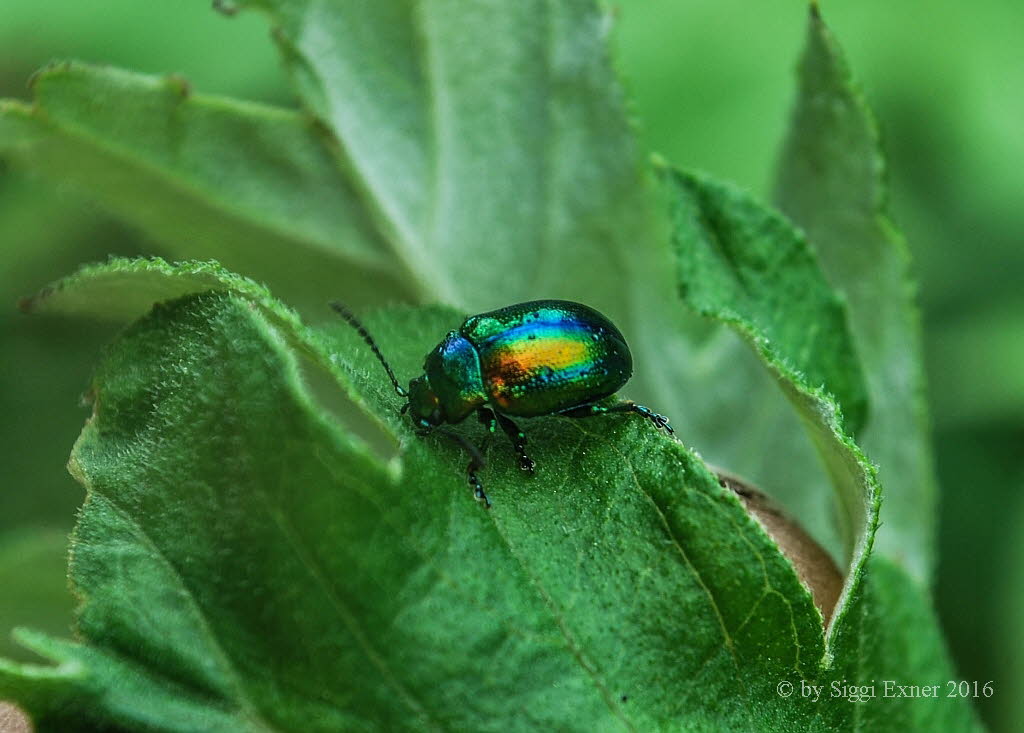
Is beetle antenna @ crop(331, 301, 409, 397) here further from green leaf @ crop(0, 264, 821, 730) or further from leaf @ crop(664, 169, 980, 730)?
leaf @ crop(664, 169, 980, 730)

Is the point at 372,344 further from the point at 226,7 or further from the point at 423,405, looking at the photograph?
the point at 226,7

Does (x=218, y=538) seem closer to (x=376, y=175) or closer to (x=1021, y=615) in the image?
(x=376, y=175)

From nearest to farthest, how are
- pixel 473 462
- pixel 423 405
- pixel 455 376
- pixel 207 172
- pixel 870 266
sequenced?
pixel 473 462, pixel 423 405, pixel 455 376, pixel 870 266, pixel 207 172

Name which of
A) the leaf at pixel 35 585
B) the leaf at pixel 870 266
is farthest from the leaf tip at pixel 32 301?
the leaf at pixel 870 266

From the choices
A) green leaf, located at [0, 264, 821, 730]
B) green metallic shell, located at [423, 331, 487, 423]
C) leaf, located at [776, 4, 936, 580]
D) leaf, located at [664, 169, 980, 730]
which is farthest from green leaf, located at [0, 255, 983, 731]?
leaf, located at [776, 4, 936, 580]

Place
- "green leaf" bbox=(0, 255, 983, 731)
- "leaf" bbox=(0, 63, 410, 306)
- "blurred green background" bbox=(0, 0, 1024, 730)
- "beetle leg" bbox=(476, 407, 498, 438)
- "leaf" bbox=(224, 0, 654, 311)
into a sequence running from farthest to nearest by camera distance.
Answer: "blurred green background" bbox=(0, 0, 1024, 730) < "leaf" bbox=(224, 0, 654, 311) < "leaf" bbox=(0, 63, 410, 306) < "beetle leg" bbox=(476, 407, 498, 438) < "green leaf" bbox=(0, 255, 983, 731)

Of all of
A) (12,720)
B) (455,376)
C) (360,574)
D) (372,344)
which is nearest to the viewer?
(360,574)

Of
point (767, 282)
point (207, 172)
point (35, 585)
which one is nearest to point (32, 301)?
point (207, 172)
